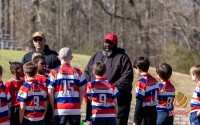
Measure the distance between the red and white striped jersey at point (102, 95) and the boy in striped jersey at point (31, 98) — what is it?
0.75 metres

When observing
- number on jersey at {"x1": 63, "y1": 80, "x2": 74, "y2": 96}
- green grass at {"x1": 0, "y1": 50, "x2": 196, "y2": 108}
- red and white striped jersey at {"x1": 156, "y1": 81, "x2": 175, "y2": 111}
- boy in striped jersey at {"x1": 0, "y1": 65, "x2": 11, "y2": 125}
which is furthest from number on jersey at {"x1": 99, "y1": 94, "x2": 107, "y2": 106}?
green grass at {"x1": 0, "y1": 50, "x2": 196, "y2": 108}

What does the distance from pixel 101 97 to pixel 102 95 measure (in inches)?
1.5

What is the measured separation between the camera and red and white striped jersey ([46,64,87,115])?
6.93m

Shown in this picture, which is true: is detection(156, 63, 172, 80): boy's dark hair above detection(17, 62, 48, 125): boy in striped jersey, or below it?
above

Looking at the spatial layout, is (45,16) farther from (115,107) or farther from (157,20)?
(115,107)

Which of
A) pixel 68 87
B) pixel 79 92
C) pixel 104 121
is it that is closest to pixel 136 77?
pixel 104 121

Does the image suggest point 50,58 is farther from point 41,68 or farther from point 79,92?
point 79,92

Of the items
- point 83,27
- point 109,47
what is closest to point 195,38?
point 83,27

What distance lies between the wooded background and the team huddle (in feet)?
103

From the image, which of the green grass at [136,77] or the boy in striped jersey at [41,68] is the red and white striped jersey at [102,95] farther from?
the green grass at [136,77]

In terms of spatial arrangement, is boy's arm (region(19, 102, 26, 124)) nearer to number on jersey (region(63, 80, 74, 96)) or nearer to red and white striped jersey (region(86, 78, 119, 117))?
number on jersey (region(63, 80, 74, 96))

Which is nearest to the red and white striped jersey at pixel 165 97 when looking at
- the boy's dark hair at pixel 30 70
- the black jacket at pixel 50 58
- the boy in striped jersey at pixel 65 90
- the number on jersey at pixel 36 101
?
the boy in striped jersey at pixel 65 90

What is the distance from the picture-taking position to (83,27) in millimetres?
58594

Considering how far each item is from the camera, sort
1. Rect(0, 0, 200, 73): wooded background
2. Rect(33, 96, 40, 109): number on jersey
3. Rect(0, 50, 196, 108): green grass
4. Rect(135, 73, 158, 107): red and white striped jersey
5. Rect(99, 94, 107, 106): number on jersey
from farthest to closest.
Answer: Rect(0, 0, 200, 73): wooded background → Rect(0, 50, 196, 108): green grass → Rect(135, 73, 158, 107): red and white striped jersey → Rect(99, 94, 107, 106): number on jersey → Rect(33, 96, 40, 109): number on jersey
